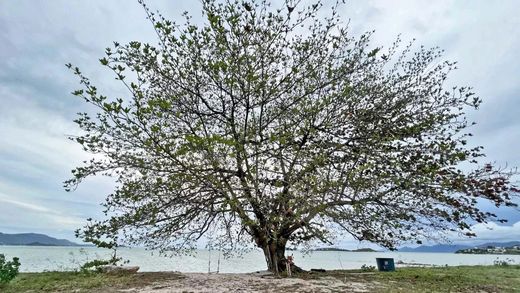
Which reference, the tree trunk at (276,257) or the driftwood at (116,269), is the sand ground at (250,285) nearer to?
the tree trunk at (276,257)

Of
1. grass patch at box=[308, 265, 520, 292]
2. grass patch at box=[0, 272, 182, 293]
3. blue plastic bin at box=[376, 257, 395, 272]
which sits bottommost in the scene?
grass patch at box=[308, 265, 520, 292]

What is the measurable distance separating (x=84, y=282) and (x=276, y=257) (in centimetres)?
549

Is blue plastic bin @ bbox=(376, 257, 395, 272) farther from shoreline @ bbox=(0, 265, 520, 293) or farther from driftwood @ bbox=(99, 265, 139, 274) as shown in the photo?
driftwood @ bbox=(99, 265, 139, 274)

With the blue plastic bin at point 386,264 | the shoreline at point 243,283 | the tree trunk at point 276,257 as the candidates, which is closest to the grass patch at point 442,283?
the shoreline at point 243,283

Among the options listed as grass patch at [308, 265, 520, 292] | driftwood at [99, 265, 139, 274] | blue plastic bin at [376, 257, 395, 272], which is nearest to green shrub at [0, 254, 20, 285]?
driftwood at [99, 265, 139, 274]

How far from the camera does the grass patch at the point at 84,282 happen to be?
8854 millimetres

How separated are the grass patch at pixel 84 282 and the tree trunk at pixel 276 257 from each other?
9.35 feet

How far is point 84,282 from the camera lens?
9562 millimetres

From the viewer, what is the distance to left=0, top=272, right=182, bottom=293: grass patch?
885cm

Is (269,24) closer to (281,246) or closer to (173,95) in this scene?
(173,95)

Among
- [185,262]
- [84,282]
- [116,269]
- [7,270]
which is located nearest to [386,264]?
[116,269]

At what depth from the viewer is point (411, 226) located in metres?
10.2

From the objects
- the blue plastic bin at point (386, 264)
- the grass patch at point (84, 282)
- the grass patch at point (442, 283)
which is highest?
the blue plastic bin at point (386, 264)

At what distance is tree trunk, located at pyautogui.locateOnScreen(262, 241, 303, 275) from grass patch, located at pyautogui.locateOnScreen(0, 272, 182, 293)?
2.85 meters
